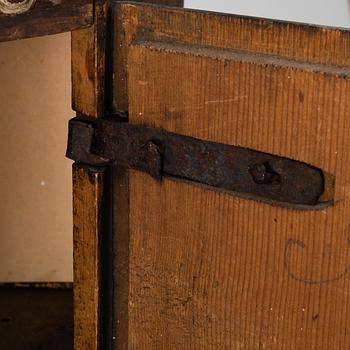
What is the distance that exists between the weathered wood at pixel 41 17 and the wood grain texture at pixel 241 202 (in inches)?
2.5

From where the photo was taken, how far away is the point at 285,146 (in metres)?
1.14

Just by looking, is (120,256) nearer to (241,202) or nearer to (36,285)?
(241,202)

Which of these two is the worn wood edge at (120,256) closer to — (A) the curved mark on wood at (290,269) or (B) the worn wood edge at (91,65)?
(B) the worn wood edge at (91,65)

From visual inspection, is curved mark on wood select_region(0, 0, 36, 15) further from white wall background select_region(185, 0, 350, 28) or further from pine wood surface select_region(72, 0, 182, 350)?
white wall background select_region(185, 0, 350, 28)

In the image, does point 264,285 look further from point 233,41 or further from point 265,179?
point 233,41

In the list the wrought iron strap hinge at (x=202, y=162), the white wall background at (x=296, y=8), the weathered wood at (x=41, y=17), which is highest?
the white wall background at (x=296, y=8)

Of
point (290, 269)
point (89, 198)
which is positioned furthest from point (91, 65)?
point (290, 269)

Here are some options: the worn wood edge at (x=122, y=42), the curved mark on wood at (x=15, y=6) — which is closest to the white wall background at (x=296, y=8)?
the worn wood edge at (x=122, y=42)

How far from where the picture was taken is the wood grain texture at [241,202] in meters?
1.12

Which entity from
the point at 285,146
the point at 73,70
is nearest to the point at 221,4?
the point at 73,70

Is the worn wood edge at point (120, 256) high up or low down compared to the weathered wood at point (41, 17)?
down

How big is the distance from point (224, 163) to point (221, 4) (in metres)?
0.67

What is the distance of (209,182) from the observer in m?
1.19

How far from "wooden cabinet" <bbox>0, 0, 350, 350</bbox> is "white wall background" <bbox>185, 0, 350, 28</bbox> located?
0.43m
